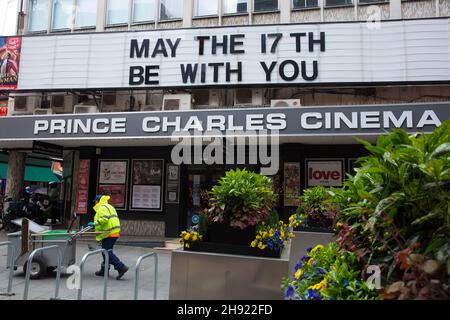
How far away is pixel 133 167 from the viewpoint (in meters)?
14.1

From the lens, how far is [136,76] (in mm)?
13109

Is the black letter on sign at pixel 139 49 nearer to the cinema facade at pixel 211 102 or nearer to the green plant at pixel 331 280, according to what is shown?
the cinema facade at pixel 211 102

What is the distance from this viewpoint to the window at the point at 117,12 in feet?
49.4

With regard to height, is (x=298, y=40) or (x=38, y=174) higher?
(x=298, y=40)

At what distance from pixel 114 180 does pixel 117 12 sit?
726 centimetres

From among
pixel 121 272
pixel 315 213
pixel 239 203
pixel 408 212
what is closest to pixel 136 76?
pixel 121 272

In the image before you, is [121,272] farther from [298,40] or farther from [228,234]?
[298,40]

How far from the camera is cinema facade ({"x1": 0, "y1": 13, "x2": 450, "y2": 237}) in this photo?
1110 centimetres

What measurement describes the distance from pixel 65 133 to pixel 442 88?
13171mm

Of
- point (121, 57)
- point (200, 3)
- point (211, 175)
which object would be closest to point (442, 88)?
point (211, 175)

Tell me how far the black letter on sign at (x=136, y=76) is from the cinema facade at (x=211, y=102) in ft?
0.16
